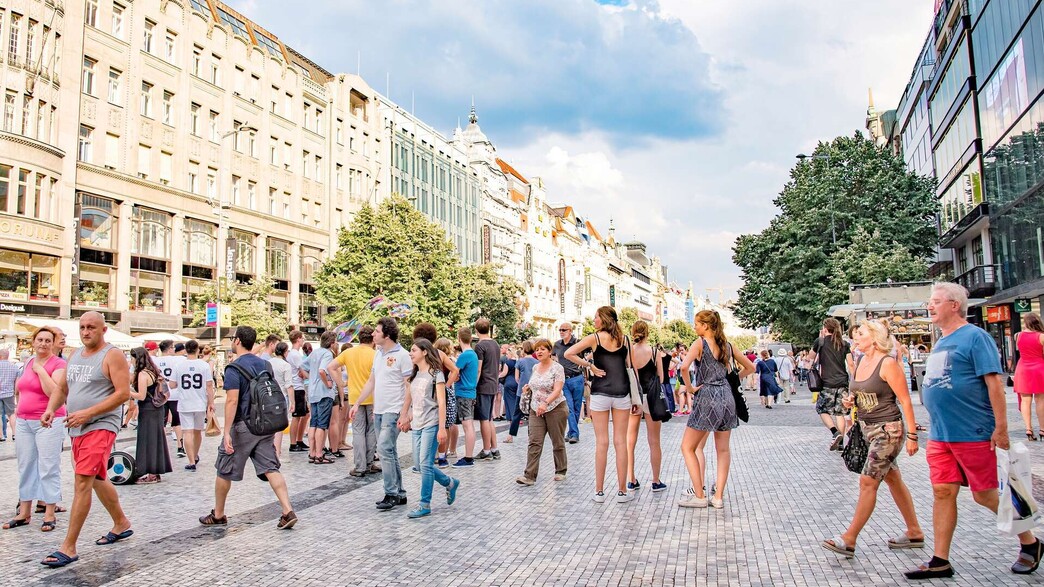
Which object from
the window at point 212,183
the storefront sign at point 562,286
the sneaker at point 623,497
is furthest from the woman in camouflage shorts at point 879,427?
the storefront sign at point 562,286

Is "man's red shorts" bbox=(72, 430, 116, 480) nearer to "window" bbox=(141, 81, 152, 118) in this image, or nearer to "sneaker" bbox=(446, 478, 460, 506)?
"sneaker" bbox=(446, 478, 460, 506)

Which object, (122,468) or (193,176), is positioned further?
(193,176)

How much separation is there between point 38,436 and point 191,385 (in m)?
3.62

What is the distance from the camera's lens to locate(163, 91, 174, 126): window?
3684 centimetres

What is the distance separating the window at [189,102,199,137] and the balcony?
124 ft

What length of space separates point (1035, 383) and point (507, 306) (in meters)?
46.8

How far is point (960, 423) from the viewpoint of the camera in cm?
470

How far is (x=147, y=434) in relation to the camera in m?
9.25

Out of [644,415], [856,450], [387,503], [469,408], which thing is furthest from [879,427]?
[469,408]

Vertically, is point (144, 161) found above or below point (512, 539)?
above

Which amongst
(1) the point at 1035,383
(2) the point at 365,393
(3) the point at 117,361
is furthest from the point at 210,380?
(1) the point at 1035,383

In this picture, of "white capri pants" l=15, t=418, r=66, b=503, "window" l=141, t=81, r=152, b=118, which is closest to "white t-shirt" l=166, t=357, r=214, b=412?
"white capri pants" l=15, t=418, r=66, b=503

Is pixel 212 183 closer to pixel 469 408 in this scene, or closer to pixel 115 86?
pixel 115 86

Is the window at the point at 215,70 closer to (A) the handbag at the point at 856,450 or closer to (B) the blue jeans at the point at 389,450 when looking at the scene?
(B) the blue jeans at the point at 389,450
